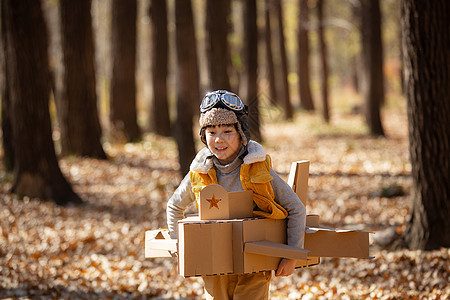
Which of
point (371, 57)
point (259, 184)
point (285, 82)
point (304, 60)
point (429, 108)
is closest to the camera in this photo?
point (259, 184)

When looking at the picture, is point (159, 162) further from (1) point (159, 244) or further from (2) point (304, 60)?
(2) point (304, 60)

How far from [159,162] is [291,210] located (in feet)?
37.3

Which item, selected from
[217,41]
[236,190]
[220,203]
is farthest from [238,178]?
[217,41]

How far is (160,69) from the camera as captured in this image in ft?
65.4

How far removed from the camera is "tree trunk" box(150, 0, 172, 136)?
19.5 m

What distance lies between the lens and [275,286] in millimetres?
6363

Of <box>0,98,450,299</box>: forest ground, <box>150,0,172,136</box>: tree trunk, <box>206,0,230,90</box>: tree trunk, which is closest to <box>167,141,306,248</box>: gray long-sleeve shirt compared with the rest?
<box>0,98,450,299</box>: forest ground

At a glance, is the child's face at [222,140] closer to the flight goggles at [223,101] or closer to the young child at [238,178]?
the young child at [238,178]

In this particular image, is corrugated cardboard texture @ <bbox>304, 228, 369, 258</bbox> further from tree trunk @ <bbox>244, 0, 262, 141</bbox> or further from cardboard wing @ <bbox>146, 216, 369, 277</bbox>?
tree trunk @ <bbox>244, 0, 262, 141</bbox>

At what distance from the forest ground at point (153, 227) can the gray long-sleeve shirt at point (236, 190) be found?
93cm

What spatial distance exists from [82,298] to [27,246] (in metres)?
2.32

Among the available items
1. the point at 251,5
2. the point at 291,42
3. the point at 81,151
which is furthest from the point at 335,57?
the point at 81,151

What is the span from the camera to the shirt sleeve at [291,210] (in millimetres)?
3436

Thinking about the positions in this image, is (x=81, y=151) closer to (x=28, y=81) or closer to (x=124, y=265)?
(x=28, y=81)
